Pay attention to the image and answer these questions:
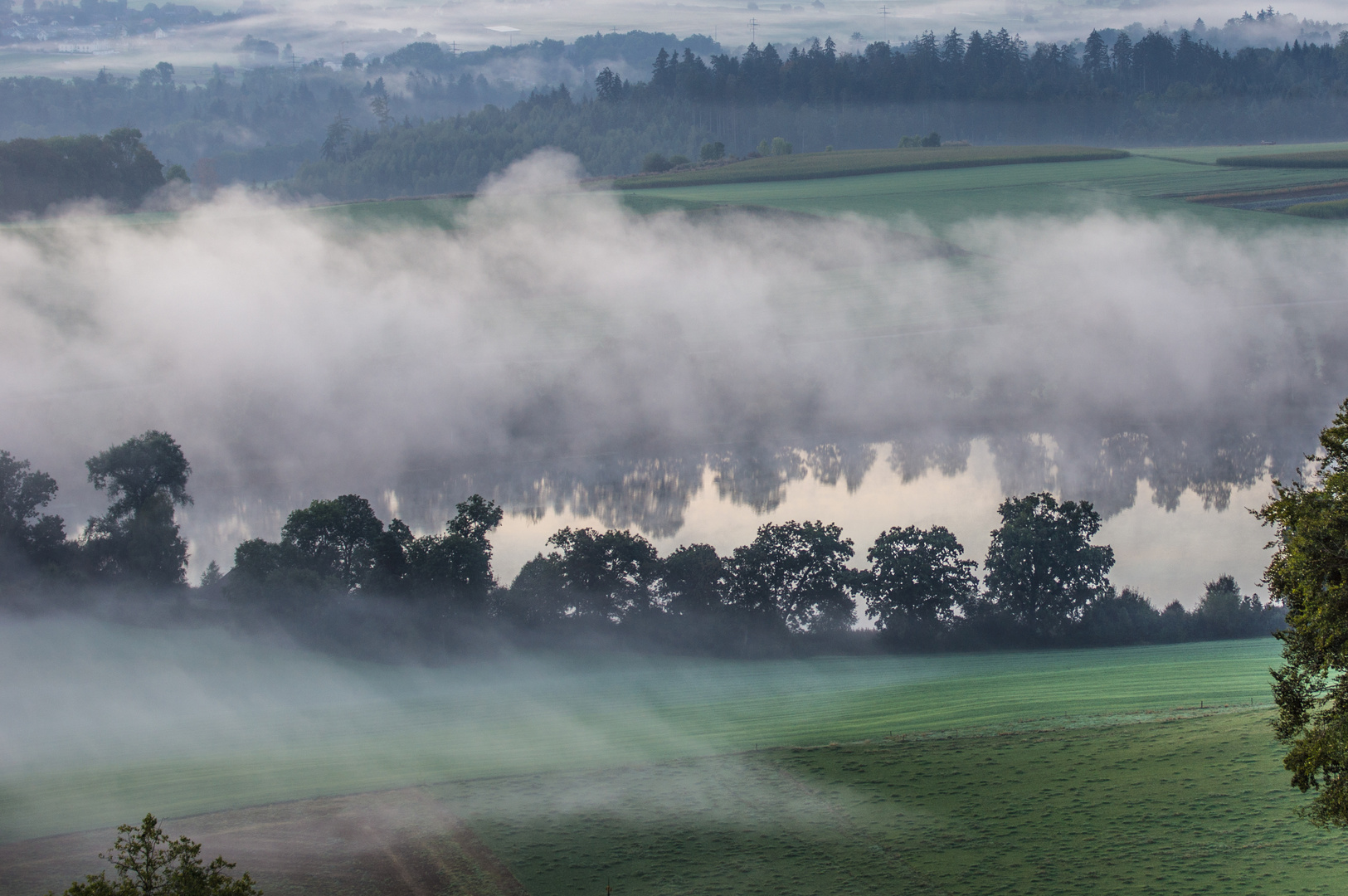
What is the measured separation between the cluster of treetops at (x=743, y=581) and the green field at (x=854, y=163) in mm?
75722

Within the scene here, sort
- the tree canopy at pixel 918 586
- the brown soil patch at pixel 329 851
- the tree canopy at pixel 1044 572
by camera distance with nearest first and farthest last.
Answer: the brown soil patch at pixel 329 851, the tree canopy at pixel 1044 572, the tree canopy at pixel 918 586

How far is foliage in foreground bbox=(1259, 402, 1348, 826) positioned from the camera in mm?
13672

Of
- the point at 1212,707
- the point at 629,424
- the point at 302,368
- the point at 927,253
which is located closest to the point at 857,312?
the point at 927,253

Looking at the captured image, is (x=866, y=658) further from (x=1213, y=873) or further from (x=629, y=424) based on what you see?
(x=629, y=424)

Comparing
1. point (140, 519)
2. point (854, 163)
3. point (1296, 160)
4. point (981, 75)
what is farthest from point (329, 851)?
point (981, 75)

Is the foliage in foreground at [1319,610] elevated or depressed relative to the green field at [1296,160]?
depressed

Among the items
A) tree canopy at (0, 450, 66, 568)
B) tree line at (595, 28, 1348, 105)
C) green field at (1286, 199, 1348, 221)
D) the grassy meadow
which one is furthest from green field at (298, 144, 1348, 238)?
the grassy meadow

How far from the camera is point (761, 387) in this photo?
91438 millimetres

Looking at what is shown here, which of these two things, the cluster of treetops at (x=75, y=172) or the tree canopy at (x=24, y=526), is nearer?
the tree canopy at (x=24, y=526)

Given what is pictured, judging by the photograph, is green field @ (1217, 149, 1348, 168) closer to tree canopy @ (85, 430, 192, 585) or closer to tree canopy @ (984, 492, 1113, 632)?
tree canopy @ (984, 492, 1113, 632)

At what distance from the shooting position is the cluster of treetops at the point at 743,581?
43.5 metres

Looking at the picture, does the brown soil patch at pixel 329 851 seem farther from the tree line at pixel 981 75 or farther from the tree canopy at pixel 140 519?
the tree line at pixel 981 75

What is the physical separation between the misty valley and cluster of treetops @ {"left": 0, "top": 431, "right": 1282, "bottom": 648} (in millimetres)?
195

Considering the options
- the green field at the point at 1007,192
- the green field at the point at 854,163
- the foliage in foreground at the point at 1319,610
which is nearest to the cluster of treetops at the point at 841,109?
the green field at the point at 854,163
